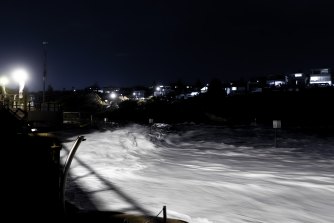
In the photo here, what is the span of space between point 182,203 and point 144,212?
1.68 m

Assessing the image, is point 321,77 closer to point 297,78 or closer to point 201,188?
point 297,78

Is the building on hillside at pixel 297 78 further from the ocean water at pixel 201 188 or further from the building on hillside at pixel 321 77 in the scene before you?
the ocean water at pixel 201 188

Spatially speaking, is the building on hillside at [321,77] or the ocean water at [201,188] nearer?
the ocean water at [201,188]

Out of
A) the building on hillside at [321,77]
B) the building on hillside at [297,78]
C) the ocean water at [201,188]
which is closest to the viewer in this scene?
the ocean water at [201,188]

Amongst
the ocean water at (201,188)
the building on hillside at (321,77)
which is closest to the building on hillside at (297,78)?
the building on hillside at (321,77)

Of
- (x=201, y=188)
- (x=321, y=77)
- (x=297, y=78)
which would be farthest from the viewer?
(x=297, y=78)

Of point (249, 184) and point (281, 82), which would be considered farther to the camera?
point (281, 82)

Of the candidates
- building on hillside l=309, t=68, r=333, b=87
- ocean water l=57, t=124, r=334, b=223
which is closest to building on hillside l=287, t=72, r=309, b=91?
building on hillside l=309, t=68, r=333, b=87

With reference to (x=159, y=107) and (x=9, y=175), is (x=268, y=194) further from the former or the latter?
(x=159, y=107)

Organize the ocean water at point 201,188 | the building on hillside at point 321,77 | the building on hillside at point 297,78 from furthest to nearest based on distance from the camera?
the building on hillside at point 297,78, the building on hillside at point 321,77, the ocean water at point 201,188

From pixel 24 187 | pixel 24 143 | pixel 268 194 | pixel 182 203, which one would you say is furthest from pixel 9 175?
pixel 268 194

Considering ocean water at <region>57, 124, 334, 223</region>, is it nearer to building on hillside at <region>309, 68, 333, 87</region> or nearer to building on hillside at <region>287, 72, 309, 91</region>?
building on hillside at <region>309, 68, 333, 87</region>

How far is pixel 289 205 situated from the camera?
1040 cm

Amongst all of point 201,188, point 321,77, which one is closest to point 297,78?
point 321,77
